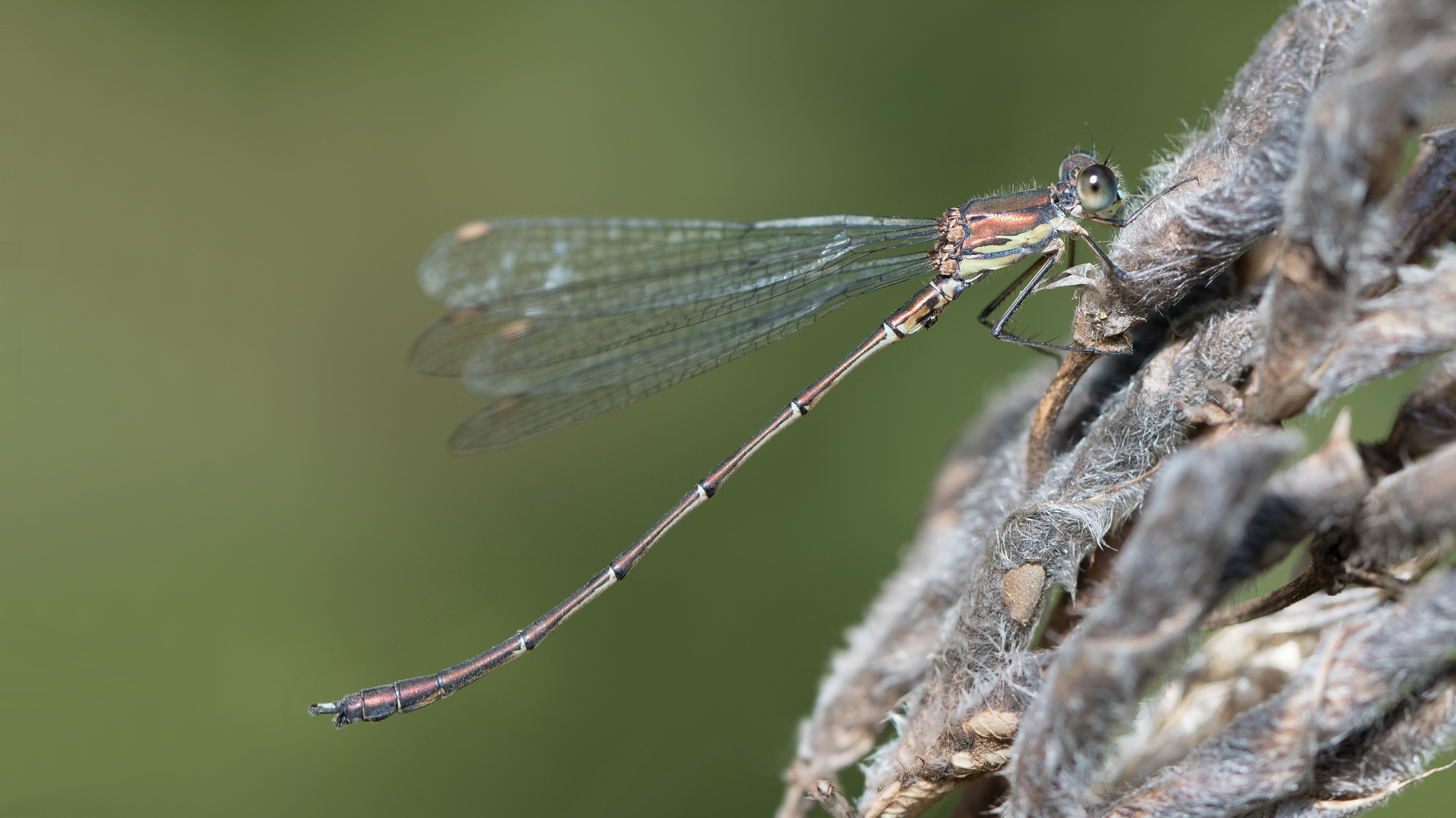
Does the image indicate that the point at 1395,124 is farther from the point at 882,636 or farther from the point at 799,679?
the point at 799,679

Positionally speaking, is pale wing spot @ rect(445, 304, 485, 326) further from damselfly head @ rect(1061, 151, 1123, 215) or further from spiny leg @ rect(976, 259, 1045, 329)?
damselfly head @ rect(1061, 151, 1123, 215)

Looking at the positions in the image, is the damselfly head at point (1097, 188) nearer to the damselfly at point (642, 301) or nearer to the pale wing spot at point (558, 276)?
the damselfly at point (642, 301)

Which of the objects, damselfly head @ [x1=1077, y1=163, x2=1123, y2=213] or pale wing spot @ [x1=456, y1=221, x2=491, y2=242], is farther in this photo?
pale wing spot @ [x1=456, y1=221, x2=491, y2=242]

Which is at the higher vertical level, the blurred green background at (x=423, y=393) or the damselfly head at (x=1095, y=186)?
the blurred green background at (x=423, y=393)

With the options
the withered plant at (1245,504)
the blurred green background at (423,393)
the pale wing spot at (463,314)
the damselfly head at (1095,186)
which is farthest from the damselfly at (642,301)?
Result: the withered plant at (1245,504)

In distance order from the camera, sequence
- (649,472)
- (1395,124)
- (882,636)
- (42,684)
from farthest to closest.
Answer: (649,472)
(42,684)
(882,636)
(1395,124)

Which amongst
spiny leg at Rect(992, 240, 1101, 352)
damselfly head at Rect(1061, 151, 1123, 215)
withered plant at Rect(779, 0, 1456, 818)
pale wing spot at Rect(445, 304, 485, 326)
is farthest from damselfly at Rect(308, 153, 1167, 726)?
withered plant at Rect(779, 0, 1456, 818)

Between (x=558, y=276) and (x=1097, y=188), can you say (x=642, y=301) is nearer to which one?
(x=558, y=276)

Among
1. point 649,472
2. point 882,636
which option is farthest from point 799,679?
point 882,636
